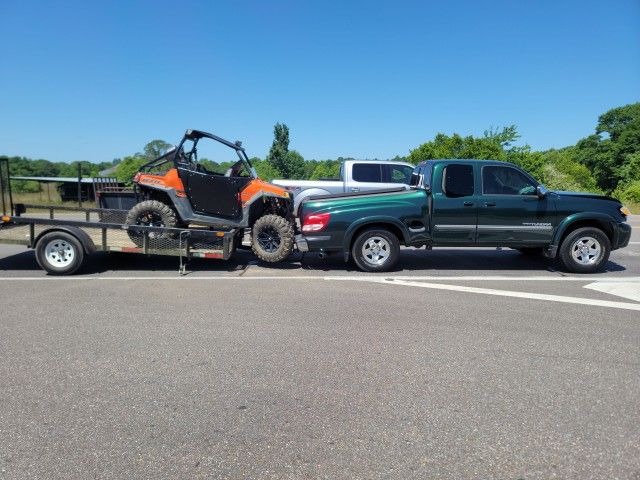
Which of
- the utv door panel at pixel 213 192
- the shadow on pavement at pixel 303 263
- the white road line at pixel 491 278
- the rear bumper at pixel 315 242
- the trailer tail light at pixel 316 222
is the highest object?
the utv door panel at pixel 213 192

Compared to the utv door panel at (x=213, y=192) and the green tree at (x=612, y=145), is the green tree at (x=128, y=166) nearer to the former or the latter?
the utv door panel at (x=213, y=192)

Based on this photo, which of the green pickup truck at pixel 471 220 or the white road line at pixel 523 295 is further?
the green pickup truck at pixel 471 220

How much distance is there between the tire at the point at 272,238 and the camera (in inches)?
327

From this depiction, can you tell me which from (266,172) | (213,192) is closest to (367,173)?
(213,192)

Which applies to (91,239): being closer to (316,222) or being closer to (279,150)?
(316,222)

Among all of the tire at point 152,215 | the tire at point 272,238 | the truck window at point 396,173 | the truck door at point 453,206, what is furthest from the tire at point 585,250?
the tire at point 152,215

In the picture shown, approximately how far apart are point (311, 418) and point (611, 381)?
8.20 feet

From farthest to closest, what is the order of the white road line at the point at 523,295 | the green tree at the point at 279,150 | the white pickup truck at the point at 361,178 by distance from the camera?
the green tree at the point at 279,150 → the white pickup truck at the point at 361,178 → the white road line at the point at 523,295

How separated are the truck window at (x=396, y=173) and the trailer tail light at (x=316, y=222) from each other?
489cm

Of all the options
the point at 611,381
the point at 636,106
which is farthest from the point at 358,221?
the point at 636,106

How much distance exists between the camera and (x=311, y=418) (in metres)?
3.15

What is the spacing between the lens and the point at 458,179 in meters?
8.24

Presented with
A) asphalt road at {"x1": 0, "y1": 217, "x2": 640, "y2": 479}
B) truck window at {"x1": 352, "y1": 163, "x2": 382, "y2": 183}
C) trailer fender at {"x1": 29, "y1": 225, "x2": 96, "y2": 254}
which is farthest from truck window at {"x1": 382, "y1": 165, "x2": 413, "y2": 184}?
trailer fender at {"x1": 29, "y1": 225, "x2": 96, "y2": 254}

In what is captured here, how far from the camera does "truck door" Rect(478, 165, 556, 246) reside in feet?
26.6
